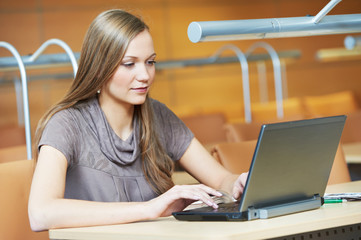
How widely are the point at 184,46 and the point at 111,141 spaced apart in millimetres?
6018

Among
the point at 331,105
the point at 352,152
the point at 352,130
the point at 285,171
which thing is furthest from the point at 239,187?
the point at 331,105

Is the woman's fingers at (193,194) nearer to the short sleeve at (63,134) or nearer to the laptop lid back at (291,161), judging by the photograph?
the laptop lid back at (291,161)

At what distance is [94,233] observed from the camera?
4.74 feet

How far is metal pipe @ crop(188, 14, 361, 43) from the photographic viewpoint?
160 cm

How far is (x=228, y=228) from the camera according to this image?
1.33 meters

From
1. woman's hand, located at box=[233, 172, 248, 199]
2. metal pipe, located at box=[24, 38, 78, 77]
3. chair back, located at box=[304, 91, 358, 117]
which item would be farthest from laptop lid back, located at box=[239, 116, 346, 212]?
chair back, located at box=[304, 91, 358, 117]

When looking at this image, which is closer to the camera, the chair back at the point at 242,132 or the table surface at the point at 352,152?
the table surface at the point at 352,152

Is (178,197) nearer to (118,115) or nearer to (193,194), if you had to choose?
(193,194)

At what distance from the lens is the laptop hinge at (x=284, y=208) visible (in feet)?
4.69

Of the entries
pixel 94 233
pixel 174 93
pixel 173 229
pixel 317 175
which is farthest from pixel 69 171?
pixel 174 93

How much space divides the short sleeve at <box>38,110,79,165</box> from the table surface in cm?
155

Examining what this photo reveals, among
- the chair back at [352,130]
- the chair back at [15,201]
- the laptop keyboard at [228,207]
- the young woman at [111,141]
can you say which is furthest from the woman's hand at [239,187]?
the chair back at [352,130]

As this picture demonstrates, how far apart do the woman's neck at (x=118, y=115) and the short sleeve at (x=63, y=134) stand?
0.49 ft

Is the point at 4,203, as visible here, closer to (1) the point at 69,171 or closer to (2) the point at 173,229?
(1) the point at 69,171
